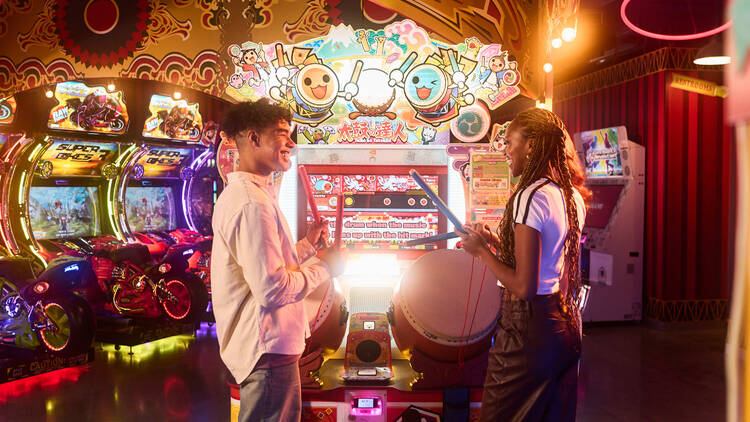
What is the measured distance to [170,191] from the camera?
6906mm

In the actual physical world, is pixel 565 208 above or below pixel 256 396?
above

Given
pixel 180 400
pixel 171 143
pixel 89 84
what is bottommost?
pixel 180 400

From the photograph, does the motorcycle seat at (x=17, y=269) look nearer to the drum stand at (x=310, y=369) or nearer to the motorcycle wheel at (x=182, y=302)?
the motorcycle wheel at (x=182, y=302)

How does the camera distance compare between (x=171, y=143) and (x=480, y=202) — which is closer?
(x=480, y=202)

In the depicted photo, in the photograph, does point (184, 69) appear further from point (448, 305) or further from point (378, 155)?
point (448, 305)

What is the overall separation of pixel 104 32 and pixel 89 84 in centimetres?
168

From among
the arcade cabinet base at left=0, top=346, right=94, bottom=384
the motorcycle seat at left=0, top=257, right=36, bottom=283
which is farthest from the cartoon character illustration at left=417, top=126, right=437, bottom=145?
the motorcycle seat at left=0, top=257, right=36, bottom=283

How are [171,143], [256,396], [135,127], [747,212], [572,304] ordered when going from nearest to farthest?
[747,212] < [256,396] < [572,304] < [135,127] < [171,143]

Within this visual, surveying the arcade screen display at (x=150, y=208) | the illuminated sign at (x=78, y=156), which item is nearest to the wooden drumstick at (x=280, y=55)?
the illuminated sign at (x=78, y=156)

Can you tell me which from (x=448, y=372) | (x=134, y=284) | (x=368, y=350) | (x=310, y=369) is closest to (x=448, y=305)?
(x=448, y=372)

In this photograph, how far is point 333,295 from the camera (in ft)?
9.39

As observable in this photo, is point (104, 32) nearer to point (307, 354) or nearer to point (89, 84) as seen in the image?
point (89, 84)

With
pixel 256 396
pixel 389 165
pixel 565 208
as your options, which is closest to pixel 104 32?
pixel 389 165

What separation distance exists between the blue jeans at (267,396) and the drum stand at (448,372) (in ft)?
3.58
